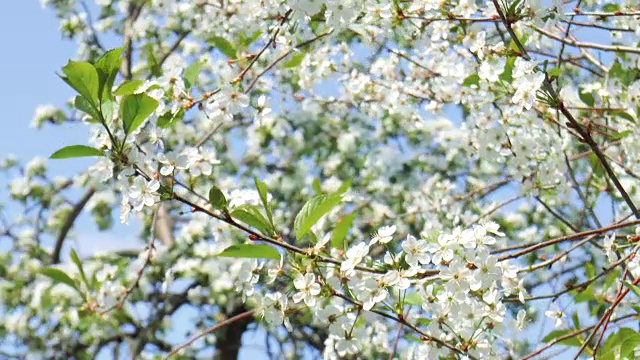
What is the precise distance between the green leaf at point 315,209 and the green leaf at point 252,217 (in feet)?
0.20

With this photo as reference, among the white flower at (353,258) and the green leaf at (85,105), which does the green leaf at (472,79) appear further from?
the green leaf at (85,105)

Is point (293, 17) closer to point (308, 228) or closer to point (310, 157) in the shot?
point (308, 228)

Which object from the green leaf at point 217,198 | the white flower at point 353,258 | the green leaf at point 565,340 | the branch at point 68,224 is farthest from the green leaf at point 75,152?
the branch at point 68,224

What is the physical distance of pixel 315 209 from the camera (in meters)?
1.58

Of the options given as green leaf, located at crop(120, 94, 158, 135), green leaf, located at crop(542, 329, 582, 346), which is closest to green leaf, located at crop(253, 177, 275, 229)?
green leaf, located at crop(120, 94, 158, 135)

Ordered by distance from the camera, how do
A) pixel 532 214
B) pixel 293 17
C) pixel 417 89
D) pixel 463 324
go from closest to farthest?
pixel 463 324, pixel 293 17, pixel 417 89, pixel 532 214

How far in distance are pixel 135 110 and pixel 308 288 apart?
1.45ft

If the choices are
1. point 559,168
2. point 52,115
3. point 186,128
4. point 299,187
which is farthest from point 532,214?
point 52,115

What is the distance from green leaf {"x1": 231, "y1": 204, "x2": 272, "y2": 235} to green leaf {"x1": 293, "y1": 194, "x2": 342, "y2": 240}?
0.20ft

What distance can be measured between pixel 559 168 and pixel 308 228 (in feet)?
4.11

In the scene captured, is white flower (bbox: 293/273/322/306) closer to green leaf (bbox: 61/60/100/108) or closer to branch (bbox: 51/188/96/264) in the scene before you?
green leaf (bbox: 61/60/100/108)

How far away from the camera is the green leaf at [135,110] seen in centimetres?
153

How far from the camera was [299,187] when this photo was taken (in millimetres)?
5688

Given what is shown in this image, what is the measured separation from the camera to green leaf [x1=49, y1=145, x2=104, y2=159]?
156 centimetres
